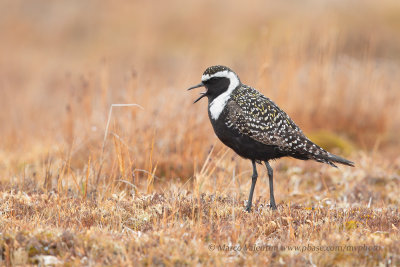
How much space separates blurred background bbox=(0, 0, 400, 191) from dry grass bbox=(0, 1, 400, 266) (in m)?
0.05

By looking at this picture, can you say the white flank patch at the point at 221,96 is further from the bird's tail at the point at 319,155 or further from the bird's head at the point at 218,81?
the bird's tail at the point at 319,155

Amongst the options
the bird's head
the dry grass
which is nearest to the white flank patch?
the bird's head

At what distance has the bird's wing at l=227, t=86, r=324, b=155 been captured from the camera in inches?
235

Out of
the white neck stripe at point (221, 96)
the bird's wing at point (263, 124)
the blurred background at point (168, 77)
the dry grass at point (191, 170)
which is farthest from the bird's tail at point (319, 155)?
the blurred background at point (168, 77)

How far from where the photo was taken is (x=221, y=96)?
6.25 metres

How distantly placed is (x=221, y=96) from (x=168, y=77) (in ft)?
19.9

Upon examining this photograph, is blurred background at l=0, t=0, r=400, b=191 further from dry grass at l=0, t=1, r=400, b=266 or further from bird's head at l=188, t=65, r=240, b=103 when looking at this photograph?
bird's head at l=188, t=65, r=240, b=103

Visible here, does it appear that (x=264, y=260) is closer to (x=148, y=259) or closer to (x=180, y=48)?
(x=148, y=259)

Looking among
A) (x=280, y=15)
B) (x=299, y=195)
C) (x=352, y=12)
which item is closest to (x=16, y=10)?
(x=280, y=15)

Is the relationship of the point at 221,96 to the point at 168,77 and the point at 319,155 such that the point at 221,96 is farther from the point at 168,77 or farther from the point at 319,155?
the point at 168,77

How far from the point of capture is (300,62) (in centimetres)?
1134

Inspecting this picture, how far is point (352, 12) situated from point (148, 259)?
22588 millimetres

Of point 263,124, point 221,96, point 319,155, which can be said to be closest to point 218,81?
point 221,96

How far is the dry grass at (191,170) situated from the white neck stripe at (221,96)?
82 centimetres
